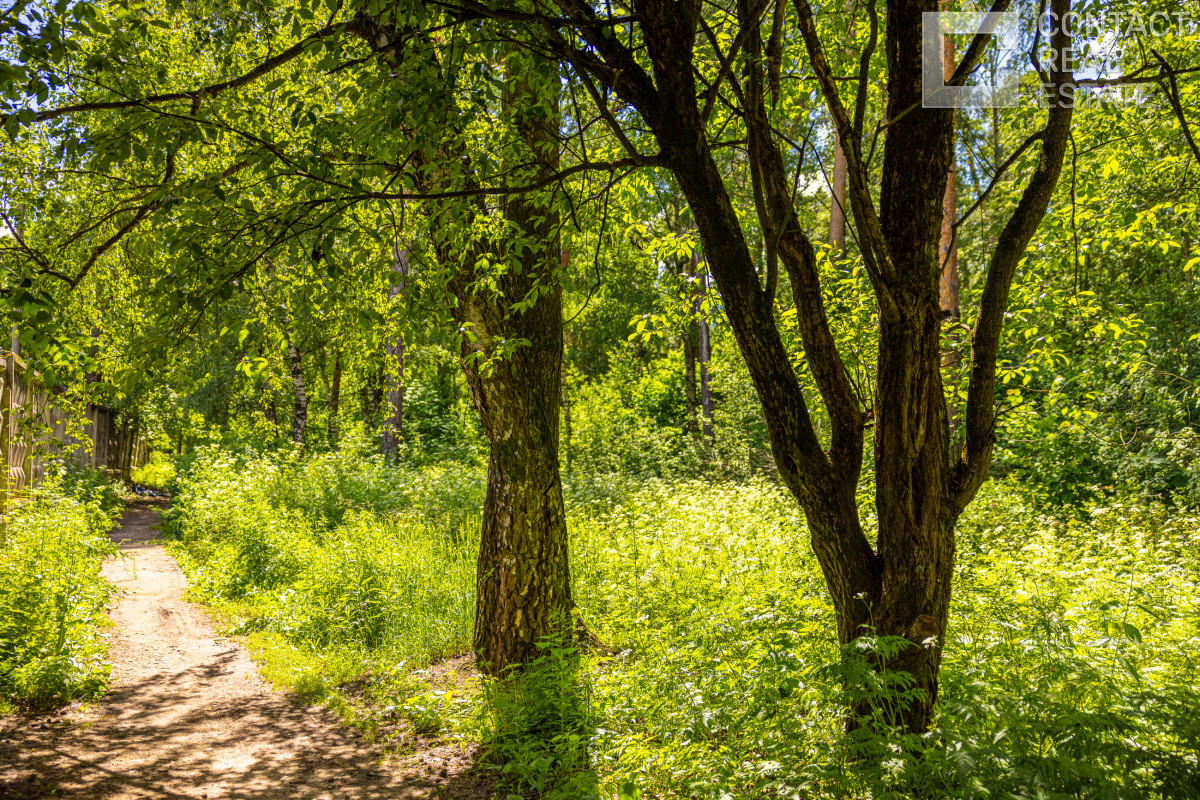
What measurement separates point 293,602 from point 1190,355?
1234 cm

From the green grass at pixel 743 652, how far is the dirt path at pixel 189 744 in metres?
0.34

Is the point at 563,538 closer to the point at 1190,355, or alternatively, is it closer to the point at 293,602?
the point at 293,602

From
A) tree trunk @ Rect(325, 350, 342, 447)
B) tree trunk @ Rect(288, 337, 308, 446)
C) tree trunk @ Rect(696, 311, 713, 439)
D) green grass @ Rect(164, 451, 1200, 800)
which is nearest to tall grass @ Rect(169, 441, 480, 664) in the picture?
Answer: green grass @ Rect(164, 451, 1200, 800)

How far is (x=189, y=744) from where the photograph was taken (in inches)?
181

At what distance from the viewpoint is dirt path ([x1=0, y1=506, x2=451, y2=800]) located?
3965 millimetres

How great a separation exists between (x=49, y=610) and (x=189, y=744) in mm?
2028

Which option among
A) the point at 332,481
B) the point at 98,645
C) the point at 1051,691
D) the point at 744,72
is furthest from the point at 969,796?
the point at 332,481

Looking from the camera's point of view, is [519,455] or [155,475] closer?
[519,455]

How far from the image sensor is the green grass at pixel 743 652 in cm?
247

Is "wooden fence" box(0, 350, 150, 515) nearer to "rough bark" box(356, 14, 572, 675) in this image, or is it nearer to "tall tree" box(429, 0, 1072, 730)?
"rough bark" box(356, 14, 572, 675)

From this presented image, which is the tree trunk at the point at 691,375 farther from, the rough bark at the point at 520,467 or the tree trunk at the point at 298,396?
the rough bark at the point at 520,467

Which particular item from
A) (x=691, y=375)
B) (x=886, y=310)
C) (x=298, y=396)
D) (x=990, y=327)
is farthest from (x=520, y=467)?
(x=691, y=375)

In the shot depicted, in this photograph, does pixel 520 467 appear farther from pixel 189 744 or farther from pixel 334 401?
pixel 334 401

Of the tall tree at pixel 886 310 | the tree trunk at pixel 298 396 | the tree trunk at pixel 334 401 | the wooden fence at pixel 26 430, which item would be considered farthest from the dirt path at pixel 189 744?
the tree trunk at pixel 334 401
